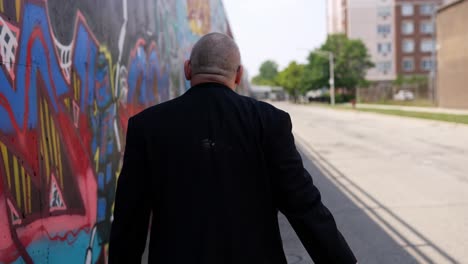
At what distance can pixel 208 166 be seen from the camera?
2.35 m

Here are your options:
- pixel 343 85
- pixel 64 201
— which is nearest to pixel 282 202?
pixel 64 201

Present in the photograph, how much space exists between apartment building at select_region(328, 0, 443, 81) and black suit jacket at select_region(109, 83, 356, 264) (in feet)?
306

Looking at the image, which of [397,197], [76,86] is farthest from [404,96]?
[76,86]

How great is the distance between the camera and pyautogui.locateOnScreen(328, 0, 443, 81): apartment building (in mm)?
92375

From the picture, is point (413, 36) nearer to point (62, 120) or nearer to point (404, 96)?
point (404, 96)

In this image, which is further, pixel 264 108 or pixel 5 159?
pixel 5 159

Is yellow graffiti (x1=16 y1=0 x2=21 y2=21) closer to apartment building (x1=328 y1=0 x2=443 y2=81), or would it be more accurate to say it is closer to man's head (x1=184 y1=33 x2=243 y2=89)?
man's head (x1=184 y1=33 x2=243 y2=89)

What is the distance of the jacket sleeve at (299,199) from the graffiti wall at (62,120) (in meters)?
1.26

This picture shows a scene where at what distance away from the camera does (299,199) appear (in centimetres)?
239

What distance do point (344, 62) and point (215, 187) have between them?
75351mm

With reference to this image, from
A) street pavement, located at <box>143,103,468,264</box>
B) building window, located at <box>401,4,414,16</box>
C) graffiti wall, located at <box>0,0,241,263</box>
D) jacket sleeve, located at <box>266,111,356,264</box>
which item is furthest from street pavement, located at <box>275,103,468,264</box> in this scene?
building window, located at <box>401,4,414,16</box>

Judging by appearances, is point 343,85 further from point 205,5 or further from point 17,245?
point 17,245

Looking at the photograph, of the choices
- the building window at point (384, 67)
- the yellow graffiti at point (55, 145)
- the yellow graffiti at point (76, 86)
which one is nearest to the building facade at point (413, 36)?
the building window at point (384, 67)

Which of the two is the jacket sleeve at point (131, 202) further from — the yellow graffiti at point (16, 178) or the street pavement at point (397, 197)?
the street pavement at point (397, 197)
